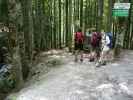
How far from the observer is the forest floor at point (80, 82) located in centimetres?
702

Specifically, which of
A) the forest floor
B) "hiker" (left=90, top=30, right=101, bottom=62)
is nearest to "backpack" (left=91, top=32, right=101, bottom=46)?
"hiker" (left=90, top=30, right=101, bottom=62)

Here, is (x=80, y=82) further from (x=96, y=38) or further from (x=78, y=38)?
(x=78, y=38)

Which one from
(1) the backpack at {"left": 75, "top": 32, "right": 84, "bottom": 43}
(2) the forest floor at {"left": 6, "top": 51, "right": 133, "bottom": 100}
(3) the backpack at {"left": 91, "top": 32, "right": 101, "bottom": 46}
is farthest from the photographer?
(1) the backpack at {"left": 75, "top": 32, "right": 84, "bottom": 43}

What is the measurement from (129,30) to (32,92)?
890 cm

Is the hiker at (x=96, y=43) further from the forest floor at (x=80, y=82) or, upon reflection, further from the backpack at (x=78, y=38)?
the backpack at (x=78, y=38)

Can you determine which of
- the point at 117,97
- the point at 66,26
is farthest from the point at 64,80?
the point at 66,26

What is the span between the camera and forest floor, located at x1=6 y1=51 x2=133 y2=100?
702 cm

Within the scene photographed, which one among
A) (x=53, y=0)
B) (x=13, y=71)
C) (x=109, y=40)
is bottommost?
(x=13, y=71)

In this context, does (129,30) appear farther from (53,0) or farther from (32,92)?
(32,92)

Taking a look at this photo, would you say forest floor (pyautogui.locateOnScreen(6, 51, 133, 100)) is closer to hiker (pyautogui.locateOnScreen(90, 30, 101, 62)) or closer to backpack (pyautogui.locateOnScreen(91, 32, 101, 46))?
hiker (pyautogui.locateOnScreen(90, 30, 101, 62))

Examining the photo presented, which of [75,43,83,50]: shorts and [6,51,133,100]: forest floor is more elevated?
[75,43,83,50]: shorts

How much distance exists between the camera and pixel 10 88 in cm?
923

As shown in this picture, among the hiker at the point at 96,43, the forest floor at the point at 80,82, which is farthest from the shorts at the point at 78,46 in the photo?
the forest floor at the point at 80,82

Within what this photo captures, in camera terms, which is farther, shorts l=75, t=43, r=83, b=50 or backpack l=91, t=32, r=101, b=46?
shorts l=75, t=43, r=83, b=50
